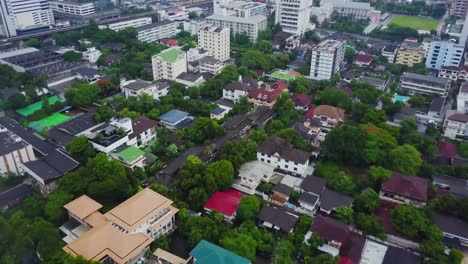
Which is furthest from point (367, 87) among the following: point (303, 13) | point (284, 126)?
point (303, 13)

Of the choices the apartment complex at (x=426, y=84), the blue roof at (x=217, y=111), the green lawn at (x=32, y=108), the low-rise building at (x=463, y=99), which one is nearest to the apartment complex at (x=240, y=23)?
the apartment complex at (x=426, y=84)

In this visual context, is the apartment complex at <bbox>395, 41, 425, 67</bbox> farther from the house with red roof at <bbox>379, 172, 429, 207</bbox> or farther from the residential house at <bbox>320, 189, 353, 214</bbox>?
the residential house at <bbox>320, 189, 353, 214</bbox>

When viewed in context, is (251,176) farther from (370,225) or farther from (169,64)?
(169,64)

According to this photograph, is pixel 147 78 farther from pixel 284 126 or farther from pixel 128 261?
pixel 128 261

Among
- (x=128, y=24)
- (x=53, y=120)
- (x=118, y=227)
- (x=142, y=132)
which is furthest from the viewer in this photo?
(x=128, y=24)

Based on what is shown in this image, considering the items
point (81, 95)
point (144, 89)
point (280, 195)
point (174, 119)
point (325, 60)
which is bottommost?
point (280, 195)

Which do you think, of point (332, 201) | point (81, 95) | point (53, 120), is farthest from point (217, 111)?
point (53, 120)

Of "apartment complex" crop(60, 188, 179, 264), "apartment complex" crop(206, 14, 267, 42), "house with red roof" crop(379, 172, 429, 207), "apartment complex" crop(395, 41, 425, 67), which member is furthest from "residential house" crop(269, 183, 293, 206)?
"apartment complex" crop(206, 14, 267, 42)
